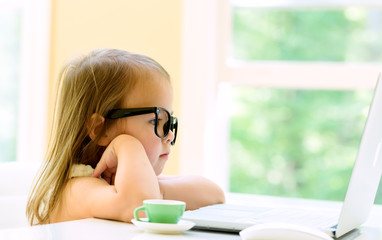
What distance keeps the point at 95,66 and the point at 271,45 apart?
5.35 m

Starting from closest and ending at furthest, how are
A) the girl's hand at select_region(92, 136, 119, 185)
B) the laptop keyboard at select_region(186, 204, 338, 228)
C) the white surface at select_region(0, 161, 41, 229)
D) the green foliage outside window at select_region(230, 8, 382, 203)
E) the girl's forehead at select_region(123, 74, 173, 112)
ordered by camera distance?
the laptop keyboard at select_region(186, 204, 338, 228)
the girl's hand at select_region(92, 136, 119, 185)
the girl's forehead at select_region(123, 74, 173, 112)
the white surface at select_region(0, 161, 41, 229)
the green foliage outside window at select_region(230, 8, 382, 203)

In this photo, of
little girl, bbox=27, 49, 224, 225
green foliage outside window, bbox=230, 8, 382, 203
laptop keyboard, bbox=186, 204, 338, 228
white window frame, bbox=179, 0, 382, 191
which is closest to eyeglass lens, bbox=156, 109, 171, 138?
little girl, bbox=27, 49, 224, 225

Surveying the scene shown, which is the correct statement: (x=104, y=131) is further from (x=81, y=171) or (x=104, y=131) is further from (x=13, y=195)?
(x=13, y=195)

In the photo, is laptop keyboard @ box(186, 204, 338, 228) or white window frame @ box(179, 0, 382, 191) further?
white window frame @ box(179, 0, 382, 191)

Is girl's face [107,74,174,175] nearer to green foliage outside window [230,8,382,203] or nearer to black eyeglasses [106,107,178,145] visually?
black eyeglasses [106,107,178,145]

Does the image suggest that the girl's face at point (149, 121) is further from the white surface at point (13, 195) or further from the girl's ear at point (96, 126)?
the white surface at point (13, 195)

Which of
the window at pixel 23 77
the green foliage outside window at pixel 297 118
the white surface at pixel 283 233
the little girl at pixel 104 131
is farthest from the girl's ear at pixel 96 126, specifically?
the green foliage outside window at pixel 297 118

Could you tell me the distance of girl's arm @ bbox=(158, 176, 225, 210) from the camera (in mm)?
1358

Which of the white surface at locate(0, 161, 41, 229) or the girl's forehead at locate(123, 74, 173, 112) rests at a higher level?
the girl's forehead at locate(123, 74, 173, 112)

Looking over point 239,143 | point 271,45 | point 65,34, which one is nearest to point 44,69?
point 65,34

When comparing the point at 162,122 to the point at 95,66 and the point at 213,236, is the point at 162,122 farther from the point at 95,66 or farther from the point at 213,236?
the point at 213,236

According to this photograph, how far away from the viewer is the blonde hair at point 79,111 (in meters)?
1.36

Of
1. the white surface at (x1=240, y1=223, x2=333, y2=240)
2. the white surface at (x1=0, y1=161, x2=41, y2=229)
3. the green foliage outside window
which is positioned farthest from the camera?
the green foliage outside window

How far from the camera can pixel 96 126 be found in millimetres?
1389
